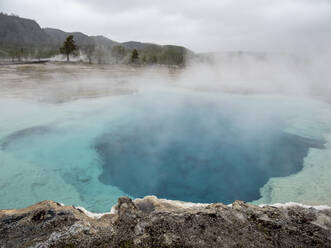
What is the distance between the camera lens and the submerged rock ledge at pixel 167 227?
240 cm

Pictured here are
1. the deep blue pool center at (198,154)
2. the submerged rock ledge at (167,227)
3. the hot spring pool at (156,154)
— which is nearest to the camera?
the submerged rock ledge at (167,227)

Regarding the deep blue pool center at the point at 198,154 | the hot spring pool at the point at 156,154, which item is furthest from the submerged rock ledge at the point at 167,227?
the deep blue pool center at the point at 198,154

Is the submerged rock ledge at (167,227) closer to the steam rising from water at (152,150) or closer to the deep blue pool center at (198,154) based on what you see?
the steam rising from water at (152,150)

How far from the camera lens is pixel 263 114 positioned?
13961 mm

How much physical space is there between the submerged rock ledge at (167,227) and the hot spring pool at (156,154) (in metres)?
2.20

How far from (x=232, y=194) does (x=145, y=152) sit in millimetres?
3562

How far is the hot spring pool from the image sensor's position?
18.4ft

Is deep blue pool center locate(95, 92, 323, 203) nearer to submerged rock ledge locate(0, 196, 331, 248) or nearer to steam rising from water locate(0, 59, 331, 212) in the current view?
steam rising from water locate(0, 59, 331, 212)

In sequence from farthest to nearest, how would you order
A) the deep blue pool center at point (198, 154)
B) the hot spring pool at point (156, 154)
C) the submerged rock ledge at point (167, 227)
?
the deep blue pool center at point (198, 154), the hot spring pool at point (156, 154), the submerged rock ledge at point (167, 227)

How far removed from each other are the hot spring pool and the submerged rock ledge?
7.21 ft

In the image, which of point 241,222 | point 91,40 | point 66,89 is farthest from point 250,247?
point 91,40

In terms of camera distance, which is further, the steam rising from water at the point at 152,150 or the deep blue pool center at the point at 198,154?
the deep blue pool center at the point at 198,154

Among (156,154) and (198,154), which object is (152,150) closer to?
(156,154)

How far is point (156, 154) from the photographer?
789cm
